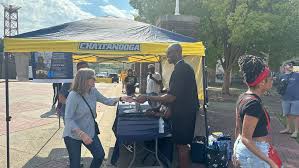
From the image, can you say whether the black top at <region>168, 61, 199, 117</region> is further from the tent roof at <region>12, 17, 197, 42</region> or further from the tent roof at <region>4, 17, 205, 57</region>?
the tent roof at <region>12, 17, 197, 42</region>

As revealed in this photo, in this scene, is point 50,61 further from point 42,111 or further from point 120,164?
point 42,111

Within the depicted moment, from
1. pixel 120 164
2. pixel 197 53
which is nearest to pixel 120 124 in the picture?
pixel 120 164

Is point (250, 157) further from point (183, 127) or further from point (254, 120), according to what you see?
point (183, 127)

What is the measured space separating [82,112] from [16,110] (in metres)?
9.41

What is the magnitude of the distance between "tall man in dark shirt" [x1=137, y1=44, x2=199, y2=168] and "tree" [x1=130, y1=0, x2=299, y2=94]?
13254 millimetres

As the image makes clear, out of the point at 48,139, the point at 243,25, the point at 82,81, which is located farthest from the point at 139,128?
the point at 243,25

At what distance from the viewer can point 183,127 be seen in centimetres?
517

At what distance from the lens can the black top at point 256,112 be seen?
2.89 metres

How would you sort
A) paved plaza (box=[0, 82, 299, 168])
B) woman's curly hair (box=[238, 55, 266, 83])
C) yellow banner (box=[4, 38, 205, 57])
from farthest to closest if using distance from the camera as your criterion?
paved plaza (box=[0, 82, 299, 168]), yellow banner (box=[4, 38, 205, 57]), woman's curly hair (box=[238, 55, 266, 83])

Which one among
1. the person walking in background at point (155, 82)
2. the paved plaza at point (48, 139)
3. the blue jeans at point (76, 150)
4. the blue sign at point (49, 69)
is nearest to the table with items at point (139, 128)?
the blue jeans at point (76, 150)

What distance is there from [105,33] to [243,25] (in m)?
12.4

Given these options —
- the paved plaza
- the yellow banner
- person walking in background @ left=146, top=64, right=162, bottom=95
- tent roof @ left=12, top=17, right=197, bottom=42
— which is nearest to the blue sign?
tent roof @ left=12, top=17, right=197, bottom=42

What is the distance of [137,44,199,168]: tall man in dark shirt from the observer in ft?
16.4

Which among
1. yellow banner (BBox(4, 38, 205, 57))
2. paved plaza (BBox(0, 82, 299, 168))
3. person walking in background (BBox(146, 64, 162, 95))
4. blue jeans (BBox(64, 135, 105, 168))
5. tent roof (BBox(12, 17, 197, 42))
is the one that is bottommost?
paved plaza (BBox(0, 82, 299, 168))
